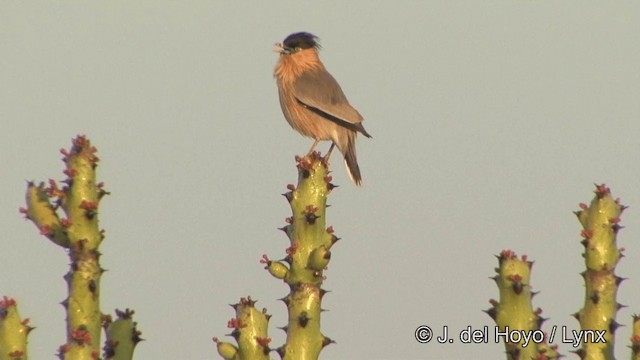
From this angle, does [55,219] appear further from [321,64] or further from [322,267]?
[321,64]

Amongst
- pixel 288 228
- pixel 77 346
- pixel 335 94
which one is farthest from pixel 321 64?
pixel 77 346

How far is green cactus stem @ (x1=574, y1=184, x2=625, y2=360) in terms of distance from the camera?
6.72 meters

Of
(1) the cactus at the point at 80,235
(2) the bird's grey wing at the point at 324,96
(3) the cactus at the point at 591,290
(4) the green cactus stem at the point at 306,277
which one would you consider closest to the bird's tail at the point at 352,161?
(2) the bird's grey wing at the point at 324,96

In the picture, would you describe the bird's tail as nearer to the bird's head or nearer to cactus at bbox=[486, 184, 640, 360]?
the bird's head

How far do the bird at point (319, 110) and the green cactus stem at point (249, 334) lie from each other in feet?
15.8

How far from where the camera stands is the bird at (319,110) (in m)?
11.6

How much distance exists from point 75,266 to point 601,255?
3.19m

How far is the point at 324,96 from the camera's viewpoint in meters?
11.9

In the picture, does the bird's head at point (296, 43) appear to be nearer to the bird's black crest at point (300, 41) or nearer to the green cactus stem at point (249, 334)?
the bird's black crest at point (300, 41)

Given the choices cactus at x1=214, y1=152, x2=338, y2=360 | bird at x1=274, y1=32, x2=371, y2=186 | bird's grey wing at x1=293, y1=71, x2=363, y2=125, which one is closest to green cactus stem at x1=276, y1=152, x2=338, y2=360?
cactus at x1=214, y1=152, x2=338, y2=360

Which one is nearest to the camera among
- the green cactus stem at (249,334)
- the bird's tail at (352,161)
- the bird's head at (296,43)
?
the green cactus stem at (249,334)

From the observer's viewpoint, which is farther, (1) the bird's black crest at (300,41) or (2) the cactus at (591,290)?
(1) the bird's black crest at (300,41)

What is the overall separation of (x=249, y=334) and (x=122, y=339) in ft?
2.49

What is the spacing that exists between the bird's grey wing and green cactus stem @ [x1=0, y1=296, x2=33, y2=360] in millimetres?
5830
